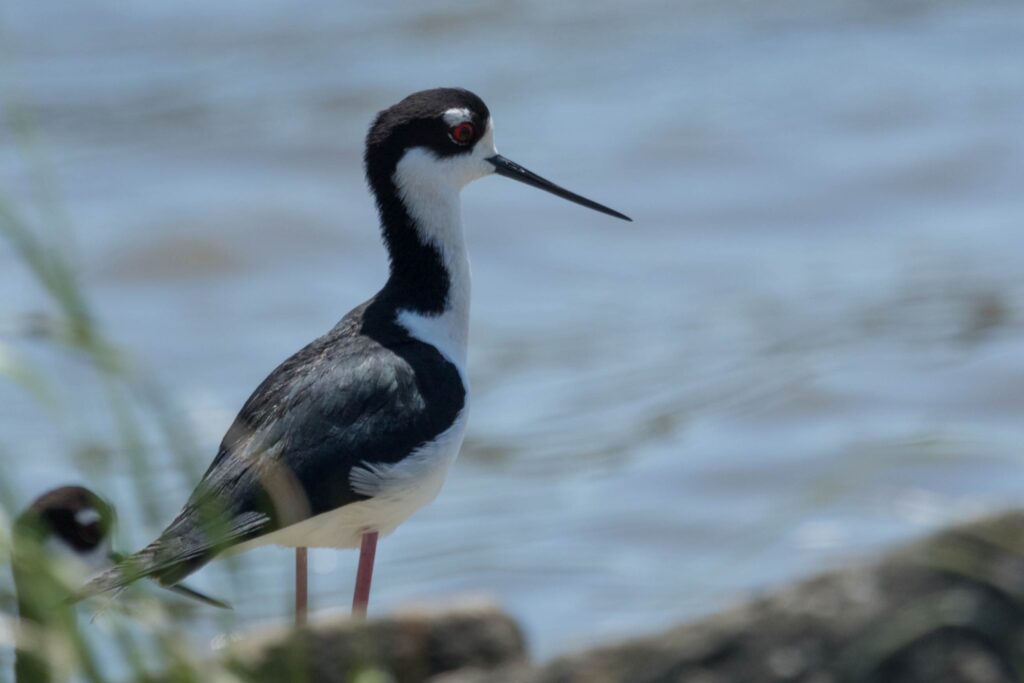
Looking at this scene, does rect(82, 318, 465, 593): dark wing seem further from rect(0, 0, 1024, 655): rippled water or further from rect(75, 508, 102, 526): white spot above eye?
rect(0, 0, 1024, 655): rippled water

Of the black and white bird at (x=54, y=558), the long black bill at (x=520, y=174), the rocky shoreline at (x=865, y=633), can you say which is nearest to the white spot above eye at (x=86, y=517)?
the black and white bird at (x=54, y=558)

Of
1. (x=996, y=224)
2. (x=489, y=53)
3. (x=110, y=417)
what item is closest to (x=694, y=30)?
(x=489, y=53)

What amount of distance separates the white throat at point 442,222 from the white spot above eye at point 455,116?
0.11 meters

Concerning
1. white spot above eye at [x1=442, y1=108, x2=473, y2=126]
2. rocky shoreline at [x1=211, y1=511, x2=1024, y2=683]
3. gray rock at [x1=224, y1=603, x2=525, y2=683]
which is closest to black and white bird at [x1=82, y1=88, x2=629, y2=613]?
white spot above eye at [x1=442, y1=108, x2=473, y2=126]

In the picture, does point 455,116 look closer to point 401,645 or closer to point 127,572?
point 401,645

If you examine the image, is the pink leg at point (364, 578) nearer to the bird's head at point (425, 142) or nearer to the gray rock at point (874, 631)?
the bird's head at point (425, 142)

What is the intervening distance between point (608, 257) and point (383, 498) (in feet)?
19.6

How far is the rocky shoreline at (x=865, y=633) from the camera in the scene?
3.29 meters

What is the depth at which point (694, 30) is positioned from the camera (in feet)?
47.2

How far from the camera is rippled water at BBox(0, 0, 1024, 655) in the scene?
7.49m

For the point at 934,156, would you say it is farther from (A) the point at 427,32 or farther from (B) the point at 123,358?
(B) the point at 123,358

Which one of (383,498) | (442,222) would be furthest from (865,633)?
(442,222)

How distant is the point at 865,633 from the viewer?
3.34 meters

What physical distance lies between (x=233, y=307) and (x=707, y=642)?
7.23 m
